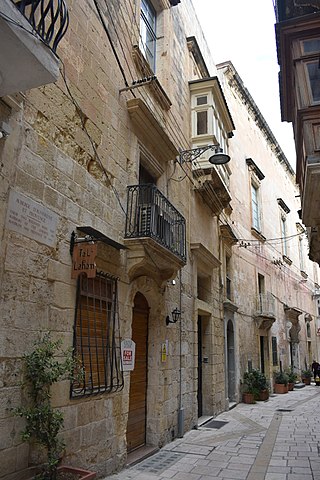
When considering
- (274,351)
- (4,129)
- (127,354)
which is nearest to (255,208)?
(274,351)

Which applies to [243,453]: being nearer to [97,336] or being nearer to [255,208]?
[97,336]

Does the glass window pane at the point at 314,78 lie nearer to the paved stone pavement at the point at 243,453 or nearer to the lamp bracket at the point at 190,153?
the lamp bracket at the point at 190,153

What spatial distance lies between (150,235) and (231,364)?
8.03m

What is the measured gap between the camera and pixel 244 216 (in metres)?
15.8

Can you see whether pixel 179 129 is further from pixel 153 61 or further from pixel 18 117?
pixel 18 117

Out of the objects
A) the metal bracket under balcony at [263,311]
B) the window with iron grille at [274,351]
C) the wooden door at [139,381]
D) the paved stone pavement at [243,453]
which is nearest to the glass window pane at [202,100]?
the wooden door at [139,381]

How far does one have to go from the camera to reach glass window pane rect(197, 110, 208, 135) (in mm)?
10797

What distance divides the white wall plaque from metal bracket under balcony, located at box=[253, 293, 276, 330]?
40.5 ft

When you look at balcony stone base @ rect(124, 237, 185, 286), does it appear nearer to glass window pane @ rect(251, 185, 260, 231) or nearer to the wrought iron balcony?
the wrought iron balcony

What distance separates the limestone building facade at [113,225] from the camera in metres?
3.72

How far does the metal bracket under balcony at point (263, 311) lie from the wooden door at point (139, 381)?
9.33 metres

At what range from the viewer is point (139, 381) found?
6551mm

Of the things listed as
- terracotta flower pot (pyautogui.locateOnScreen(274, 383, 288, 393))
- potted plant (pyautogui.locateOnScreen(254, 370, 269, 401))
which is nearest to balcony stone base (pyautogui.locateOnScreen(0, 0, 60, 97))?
potted plant (pyautogui.locateOnScreen(254, 370, 269, 401))

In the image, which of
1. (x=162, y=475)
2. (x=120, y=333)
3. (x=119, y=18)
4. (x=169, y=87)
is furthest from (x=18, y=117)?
(x=169, y=87)
